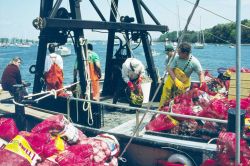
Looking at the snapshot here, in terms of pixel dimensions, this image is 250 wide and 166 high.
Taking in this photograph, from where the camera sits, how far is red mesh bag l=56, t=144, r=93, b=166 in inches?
203

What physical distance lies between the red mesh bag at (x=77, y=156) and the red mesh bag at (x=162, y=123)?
125 cm

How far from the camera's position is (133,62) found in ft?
26.6

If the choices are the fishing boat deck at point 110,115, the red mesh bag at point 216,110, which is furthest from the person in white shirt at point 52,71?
the red mesh bag at point 216,110

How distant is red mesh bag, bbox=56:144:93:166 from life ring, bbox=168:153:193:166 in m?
1.28

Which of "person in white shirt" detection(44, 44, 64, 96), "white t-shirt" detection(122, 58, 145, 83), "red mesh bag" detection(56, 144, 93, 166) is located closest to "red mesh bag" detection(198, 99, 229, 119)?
"red mesh bag" detection(56, 144, 93, 166)

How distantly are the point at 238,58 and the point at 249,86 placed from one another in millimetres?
3431

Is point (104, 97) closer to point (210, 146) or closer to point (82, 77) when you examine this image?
point (82, 77)

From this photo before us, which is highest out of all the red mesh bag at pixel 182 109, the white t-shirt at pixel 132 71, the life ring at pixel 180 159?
the white t-shirt at pixel 132 71

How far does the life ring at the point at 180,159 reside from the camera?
5.46 meters

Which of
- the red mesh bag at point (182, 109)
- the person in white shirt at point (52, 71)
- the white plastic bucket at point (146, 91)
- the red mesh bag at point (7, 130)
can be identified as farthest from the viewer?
the white plastic bucket at point (146, 91)

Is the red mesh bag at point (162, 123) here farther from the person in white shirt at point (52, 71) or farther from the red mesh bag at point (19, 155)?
the person in white shirt at point (52, 71)

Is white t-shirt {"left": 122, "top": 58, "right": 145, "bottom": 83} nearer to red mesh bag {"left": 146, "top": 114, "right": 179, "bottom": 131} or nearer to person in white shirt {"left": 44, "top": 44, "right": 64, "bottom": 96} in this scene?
person in white shirt {"left": 44, "top": 44, "right": 64, "bottom": 96}

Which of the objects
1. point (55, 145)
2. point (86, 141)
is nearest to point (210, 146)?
point (86, 141)

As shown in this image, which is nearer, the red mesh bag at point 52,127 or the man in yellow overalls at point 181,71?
the red mesh bag at point 52,127
